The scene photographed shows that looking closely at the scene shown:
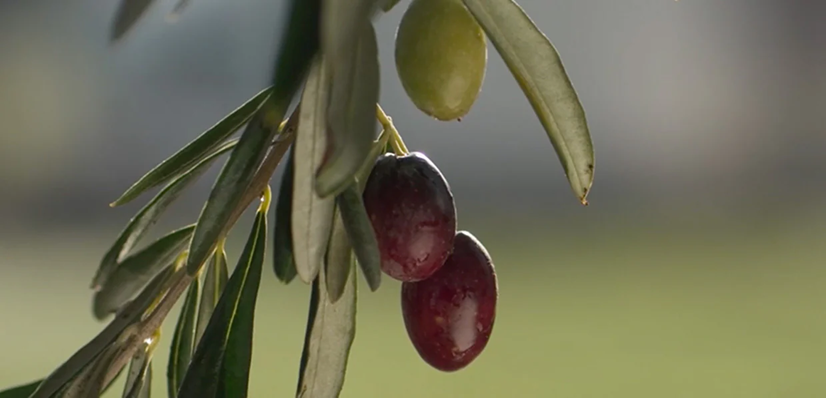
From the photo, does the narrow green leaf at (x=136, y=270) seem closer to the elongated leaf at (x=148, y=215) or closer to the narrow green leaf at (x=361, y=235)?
the elongated leaf at (x=148, y=215)

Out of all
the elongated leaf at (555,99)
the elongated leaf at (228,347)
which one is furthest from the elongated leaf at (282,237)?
the elongated leaf at (555,99)

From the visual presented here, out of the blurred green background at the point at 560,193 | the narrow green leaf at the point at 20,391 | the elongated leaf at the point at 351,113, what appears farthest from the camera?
the blurred green background at the point at 560,193

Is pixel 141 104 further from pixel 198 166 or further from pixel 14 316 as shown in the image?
pixel 198 166

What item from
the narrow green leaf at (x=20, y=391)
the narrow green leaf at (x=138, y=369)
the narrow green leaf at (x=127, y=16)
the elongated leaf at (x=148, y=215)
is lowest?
the narrow green leaf at (x=138, y=369)

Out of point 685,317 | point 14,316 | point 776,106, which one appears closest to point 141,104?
point 14,316

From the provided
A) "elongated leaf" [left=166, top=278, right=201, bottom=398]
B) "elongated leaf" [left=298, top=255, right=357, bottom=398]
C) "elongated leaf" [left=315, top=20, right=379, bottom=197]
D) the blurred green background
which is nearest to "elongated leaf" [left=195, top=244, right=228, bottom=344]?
"elongated leaf" [left=166, top=278, right=201, bottom=398]

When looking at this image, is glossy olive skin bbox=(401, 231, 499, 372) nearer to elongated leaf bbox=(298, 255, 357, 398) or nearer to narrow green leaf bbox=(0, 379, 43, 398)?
elongated leaf bbox=(298, 255, 357, 398)

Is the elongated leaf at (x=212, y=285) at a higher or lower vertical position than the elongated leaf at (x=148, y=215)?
lower
